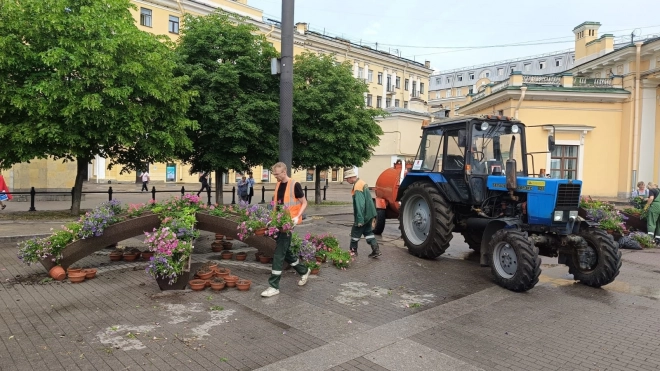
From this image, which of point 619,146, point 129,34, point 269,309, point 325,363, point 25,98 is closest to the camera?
point 325,363

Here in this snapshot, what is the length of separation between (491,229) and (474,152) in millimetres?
1657

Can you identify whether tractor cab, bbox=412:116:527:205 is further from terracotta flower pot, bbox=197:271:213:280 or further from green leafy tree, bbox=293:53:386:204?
green leafy tree, bbox=293:53:386:204

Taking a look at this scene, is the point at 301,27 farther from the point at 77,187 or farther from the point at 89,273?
the point at 89,273

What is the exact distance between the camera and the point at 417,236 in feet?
32.7

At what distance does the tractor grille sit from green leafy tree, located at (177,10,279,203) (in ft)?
37.8

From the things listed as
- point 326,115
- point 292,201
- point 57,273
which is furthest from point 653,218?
point 57,273

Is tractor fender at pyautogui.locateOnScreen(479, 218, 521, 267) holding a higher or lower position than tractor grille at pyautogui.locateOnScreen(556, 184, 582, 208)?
lower

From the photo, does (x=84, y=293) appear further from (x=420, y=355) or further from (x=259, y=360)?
(x=420, y=355)

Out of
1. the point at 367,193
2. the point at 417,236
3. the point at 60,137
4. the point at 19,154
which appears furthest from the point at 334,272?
the point at 19,154

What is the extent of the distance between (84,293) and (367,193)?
523 centimetres

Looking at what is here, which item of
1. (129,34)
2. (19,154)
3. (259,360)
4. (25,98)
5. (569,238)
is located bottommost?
(259,360)

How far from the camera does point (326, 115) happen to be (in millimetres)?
20672

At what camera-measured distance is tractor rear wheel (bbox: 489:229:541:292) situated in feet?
22.2

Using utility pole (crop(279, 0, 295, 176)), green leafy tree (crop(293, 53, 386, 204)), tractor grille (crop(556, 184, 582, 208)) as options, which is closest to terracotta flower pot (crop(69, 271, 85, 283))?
utility pole (crop(279, 0, 295, 176))
